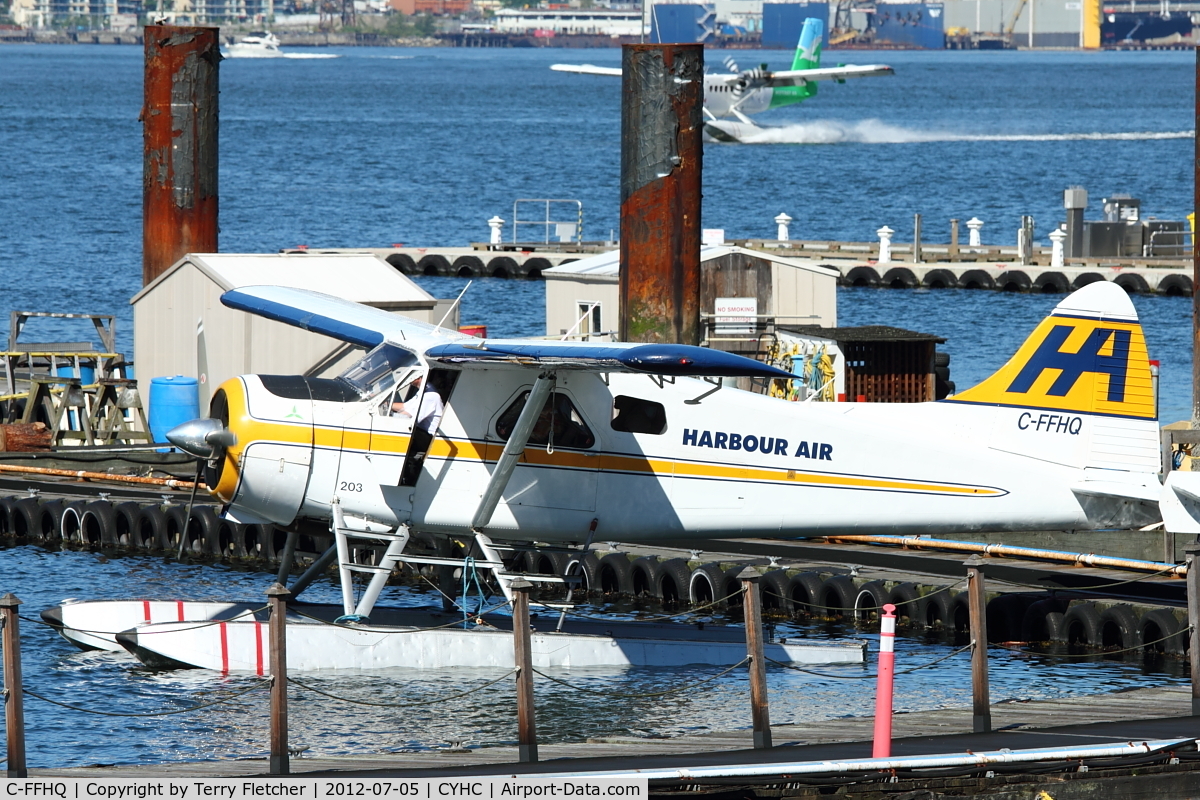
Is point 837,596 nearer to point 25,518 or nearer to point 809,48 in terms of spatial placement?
point 25,518

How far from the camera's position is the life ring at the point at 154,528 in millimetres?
19250

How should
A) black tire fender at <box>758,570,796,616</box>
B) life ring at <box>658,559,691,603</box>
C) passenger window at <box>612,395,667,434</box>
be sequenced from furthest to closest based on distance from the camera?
1. life ring at <box>658,559,691,603</box>
2. black tire fender at <box>758,570,796,616</box>
3. passenger window at <box>612,395,667,434</box>

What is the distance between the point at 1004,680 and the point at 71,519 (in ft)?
34.1

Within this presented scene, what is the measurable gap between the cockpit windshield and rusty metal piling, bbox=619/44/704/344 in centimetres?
432

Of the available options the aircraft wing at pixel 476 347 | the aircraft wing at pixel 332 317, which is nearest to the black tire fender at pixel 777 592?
the aircraft wing at pixel 476 347

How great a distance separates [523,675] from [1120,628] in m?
6.71

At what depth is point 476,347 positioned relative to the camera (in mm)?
12859

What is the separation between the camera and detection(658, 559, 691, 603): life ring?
1717 centimetres

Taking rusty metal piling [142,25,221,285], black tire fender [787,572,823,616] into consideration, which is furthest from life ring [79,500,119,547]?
black tire fender [787,572,823,616]

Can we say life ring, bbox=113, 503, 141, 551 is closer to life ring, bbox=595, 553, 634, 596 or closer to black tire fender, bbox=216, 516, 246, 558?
black tire fender, bbox=216, 516, 246, 558

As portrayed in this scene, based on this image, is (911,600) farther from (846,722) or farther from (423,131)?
(423,131)

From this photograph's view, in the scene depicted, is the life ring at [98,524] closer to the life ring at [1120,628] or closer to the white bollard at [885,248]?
the life ring at [1120,628]

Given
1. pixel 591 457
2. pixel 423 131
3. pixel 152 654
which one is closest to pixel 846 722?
pixel 591 457

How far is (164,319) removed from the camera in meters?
22.0
